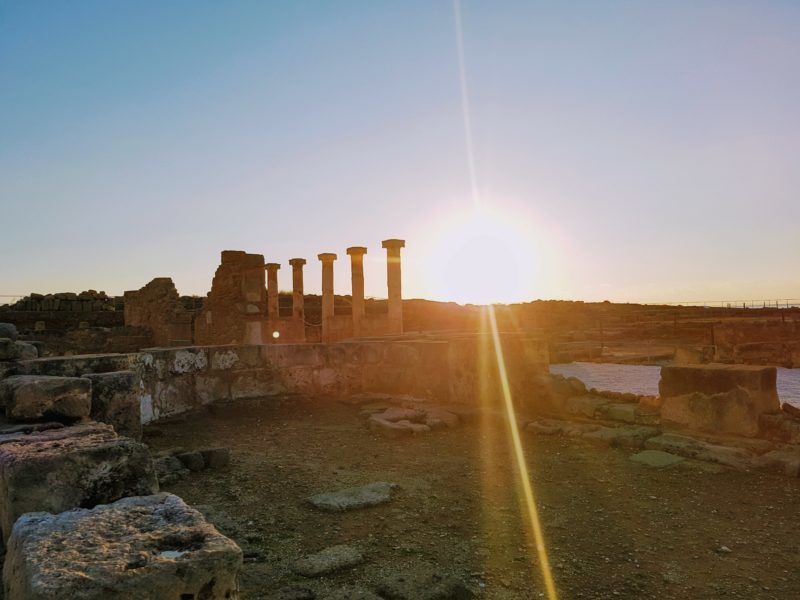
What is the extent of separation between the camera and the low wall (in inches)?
280

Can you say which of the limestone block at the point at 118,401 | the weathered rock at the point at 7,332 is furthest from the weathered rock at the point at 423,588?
the weathered rock at the point at 7,332

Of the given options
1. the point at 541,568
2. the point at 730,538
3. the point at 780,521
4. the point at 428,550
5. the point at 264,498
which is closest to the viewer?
the point at 541,568

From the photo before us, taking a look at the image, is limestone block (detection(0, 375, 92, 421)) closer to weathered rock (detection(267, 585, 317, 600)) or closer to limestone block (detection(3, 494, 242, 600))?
limestone block (detection(3, 494, 242, 600))

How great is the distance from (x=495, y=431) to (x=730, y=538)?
314 cm

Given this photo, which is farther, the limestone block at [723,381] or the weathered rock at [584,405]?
the weathered rock at [584,405]

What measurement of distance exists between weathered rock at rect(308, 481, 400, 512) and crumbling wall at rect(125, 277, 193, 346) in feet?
56.9

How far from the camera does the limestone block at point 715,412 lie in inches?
231

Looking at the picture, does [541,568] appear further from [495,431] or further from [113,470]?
[495,431]

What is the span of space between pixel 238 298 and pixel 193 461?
12720 millimetres

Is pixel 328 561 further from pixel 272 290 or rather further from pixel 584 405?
pixel 272 290

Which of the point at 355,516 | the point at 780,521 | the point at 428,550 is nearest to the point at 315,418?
the point at 355,516

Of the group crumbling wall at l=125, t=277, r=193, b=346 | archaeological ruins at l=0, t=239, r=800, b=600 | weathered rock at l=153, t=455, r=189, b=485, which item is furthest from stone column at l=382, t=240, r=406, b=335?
weathered rock at l=153, t=455, r=189, b=485

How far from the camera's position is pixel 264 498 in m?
4.21

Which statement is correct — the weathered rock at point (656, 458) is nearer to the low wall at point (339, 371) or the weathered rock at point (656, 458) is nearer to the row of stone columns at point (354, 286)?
the low wall at point (339, 371)
